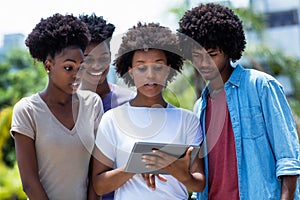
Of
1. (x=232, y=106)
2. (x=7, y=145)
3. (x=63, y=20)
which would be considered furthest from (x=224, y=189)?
(x=7, y=145)

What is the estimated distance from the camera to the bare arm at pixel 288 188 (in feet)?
9.03

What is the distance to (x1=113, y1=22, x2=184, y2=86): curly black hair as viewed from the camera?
2.88m

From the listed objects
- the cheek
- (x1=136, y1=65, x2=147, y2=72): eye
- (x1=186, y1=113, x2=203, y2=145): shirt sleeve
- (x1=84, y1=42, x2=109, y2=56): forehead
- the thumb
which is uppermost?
(x1=84, y1=42, x2=109, y2=56): forehead

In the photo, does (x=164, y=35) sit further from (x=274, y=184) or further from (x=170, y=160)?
(x=274, y=184)

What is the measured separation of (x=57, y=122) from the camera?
2.79m

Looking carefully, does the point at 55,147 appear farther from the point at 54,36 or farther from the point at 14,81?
the point at 14,81

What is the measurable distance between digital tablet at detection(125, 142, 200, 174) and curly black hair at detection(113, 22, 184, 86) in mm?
524

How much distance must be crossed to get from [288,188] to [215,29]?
96cm

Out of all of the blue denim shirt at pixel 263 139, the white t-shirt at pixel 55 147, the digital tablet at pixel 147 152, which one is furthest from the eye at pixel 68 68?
the blue denim shirt at pixel 263 139

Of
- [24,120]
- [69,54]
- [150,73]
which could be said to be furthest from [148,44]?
[24,120]

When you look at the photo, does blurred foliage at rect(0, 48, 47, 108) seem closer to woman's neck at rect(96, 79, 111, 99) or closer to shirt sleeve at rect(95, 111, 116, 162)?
woman's neck at rect(96, 79, 111, 99)

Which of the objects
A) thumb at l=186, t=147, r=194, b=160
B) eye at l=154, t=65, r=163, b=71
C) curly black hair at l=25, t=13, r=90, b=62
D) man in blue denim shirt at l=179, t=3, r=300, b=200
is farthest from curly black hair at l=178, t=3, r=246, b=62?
thumb at l=186, t=147, r=194, b=160

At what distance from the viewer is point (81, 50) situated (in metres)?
2.92

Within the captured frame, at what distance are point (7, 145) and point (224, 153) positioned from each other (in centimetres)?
1366
